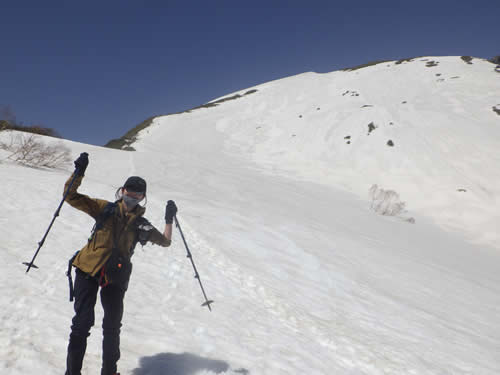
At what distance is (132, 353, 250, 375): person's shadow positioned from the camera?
3932 millimetres

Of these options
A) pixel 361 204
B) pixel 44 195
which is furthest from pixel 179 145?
pixel 44 195

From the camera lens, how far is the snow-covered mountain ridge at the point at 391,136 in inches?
1225

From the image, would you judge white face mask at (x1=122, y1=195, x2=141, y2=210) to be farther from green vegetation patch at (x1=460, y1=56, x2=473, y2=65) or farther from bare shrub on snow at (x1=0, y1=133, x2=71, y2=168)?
green vegetation patch at (x1=460, y1=56, x2=473, y2=65)

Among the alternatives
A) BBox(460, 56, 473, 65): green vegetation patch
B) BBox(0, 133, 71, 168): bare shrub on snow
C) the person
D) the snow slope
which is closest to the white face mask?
the person

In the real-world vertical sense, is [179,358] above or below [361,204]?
below

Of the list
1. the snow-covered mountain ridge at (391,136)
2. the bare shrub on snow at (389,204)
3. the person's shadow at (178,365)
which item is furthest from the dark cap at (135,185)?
the snow-covered mountain ridge at (391,136)

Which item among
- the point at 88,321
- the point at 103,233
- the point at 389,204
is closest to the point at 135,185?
the point at 103,233

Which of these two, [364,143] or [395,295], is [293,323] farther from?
[364,143]

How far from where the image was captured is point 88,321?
9.77 feet

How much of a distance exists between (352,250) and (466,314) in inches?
179

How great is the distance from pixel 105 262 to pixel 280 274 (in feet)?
22.0

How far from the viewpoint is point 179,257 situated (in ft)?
28.2

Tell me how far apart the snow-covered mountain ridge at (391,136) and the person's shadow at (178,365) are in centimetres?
2757

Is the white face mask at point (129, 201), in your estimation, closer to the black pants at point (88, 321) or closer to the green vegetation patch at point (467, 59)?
the black pants at point (88, 321)
